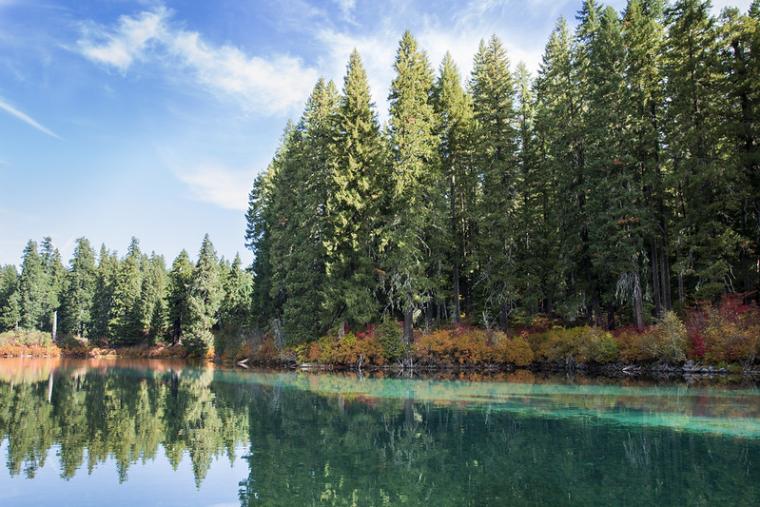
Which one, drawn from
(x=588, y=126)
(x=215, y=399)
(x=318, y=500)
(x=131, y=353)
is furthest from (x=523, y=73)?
(x=131, y=353)

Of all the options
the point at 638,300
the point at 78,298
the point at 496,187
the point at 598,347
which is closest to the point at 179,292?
the point at 78,298

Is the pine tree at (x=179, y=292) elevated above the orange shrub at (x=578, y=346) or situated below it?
above

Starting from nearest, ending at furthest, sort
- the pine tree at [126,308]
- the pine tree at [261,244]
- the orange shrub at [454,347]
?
the orange shrub at [454,347], the pine tree at [261,244], the pine tree at [126,308]

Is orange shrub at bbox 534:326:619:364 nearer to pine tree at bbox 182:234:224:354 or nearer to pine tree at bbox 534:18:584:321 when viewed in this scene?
pine tree at bbox 534:18:584:321

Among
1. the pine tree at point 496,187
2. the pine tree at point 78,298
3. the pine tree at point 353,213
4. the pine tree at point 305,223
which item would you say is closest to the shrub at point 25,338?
the pine tree at point 78,298

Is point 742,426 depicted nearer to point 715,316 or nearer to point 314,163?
point 715,316

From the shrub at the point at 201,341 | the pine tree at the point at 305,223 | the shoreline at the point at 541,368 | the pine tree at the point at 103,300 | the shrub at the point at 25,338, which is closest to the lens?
the shoreline at the point at 541,368

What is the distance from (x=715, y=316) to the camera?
81.1ft

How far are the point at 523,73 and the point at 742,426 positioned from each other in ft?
133

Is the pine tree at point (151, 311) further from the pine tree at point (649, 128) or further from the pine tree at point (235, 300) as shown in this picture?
the pine tree at point (649, 128)

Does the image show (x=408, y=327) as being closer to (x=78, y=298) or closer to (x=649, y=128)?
(x=649, y=128)

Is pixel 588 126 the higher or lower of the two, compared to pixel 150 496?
higher

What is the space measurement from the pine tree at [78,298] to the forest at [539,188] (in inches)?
1803

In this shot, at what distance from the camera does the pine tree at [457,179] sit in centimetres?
3641
